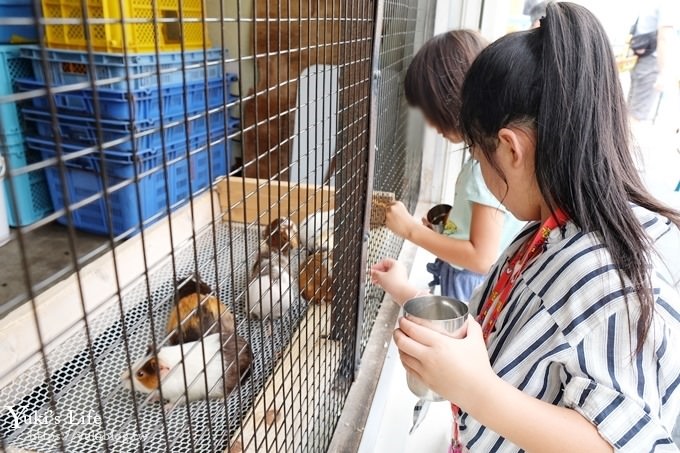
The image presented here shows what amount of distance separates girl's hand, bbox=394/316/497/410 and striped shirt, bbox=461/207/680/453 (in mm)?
44

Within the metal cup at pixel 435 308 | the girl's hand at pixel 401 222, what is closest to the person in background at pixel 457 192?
the girl's hand at pixel 401 222

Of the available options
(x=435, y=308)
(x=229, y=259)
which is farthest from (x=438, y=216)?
(x=435, y=308)

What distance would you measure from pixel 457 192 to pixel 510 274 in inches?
14.6

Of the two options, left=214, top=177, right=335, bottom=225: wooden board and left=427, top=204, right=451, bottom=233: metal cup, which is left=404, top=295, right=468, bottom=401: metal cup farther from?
left=427, top=204, right=451, bottom=233: metal cup

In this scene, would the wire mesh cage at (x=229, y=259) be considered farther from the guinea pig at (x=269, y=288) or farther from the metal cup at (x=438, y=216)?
the metal cup at (x=438, y=216)

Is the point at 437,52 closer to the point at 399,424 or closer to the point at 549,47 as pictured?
the point at 549,47

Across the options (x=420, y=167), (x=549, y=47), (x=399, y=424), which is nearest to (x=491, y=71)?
(x=549, y=47)

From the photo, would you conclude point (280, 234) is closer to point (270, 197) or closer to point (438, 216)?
point (270, 197)

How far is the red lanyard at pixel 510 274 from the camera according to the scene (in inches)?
23.1

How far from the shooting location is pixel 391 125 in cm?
135

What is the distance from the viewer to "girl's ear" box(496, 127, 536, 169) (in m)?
0.55

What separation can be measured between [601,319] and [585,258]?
62mm

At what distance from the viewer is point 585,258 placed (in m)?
0.52

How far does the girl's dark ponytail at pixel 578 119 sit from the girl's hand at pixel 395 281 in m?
0.39
